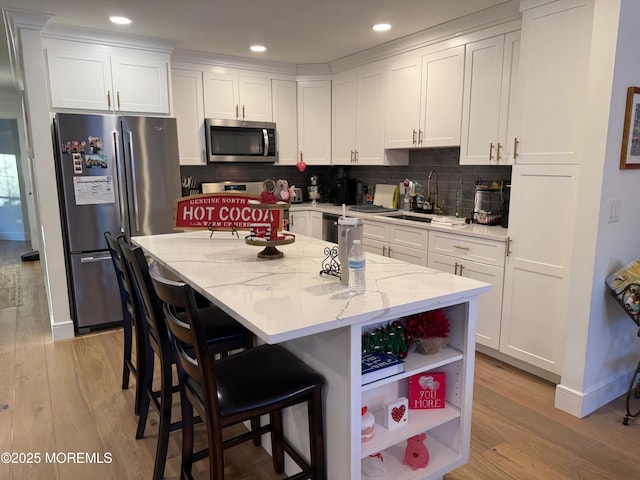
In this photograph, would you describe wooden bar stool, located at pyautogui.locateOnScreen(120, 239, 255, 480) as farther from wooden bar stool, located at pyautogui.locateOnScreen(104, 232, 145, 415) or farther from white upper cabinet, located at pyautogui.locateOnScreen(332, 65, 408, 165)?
white upper cabinet, located at pyautogui.locateOnScreen(332, 65, 408, 165)

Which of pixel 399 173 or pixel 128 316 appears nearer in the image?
pixel 128 316

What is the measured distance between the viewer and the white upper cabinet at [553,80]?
2447 millimetres

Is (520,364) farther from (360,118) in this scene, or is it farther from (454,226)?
(360,118)

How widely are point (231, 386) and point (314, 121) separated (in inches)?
147

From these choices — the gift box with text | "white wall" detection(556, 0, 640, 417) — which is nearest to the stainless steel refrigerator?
the gift box with text

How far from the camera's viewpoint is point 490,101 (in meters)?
3.09

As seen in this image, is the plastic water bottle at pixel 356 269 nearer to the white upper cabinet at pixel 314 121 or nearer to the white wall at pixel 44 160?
the white wall at pixel 44 160

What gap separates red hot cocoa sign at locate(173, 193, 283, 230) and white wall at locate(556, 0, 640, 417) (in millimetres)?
1823

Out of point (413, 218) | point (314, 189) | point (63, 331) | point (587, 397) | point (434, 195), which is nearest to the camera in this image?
point (587, 397)

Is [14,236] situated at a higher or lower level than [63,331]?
higher

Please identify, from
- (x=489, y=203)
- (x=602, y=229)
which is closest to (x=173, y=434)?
(x=602, y=229)

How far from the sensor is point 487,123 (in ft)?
10.2

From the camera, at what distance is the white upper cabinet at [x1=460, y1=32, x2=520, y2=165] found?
2.94 m

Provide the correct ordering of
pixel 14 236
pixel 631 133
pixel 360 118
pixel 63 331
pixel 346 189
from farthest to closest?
1. pixel 14 236
2. pixel 346 189
3. pixel 360 118
4. pixel 63 331
5. pixel 631 133
